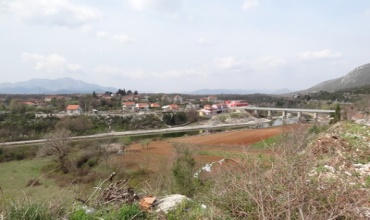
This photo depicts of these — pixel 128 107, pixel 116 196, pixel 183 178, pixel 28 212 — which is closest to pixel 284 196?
pixel 116 196

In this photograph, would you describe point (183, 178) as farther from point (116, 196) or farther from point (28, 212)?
point (28, 212)

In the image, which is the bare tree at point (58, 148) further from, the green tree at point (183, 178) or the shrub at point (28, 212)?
the shrub at point (28, 212)

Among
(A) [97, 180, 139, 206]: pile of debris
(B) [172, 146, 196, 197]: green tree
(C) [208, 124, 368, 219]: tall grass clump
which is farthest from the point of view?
(B) [172, 146, 196, 197]: green tree

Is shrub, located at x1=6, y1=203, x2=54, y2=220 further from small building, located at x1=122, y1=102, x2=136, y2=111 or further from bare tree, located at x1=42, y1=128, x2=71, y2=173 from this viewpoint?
small building, located at x1=122, y1=102, x2=136, y2=111

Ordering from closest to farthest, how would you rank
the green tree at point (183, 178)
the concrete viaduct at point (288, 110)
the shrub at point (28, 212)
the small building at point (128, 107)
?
the shrub at point (28, 212) → the green tree at point (183, 178) → the concrete viaduct at point (288, 110) → the small building at point (128, 107)

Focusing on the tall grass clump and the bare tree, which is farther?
the bare tree

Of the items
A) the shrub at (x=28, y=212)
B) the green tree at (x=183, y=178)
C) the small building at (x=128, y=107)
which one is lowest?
the small building at (x=128, y=107)

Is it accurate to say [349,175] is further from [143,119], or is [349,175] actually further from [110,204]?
[143,119]

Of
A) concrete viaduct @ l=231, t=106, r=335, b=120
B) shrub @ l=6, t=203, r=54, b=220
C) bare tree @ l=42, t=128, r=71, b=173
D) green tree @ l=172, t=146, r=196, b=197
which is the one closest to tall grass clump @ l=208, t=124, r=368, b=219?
shrub @ l=6, t=203, r=54, b=220

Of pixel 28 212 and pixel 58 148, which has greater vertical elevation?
pixel 28 212

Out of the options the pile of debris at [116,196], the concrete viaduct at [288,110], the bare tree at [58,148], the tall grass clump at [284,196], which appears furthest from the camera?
the concrete viaduct at [288,110]

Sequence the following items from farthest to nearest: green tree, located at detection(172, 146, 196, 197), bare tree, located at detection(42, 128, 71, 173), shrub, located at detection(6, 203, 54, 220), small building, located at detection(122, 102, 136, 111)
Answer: small building, located at detection(122, 102, 136, 111) → bare tree, located at detection(42, 128, 71, 173) → green tree, located at detection(172, 146, 196, 197) → shrub, located at detection(6, 203, 54, 220)

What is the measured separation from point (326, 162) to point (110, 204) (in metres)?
5.34

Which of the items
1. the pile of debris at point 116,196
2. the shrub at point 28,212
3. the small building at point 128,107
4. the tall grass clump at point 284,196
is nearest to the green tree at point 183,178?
the pile of debris at point 116,196
